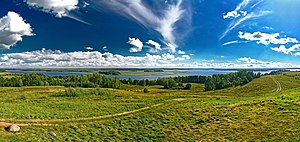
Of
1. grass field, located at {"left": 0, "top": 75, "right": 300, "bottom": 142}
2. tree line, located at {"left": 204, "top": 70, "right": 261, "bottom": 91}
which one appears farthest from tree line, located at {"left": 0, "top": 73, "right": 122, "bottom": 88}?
grass field, located at {"left": 0, "top": 75, "right": 300, "bottom": 142}

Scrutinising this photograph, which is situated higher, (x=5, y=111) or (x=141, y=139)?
(x=5, y=111)

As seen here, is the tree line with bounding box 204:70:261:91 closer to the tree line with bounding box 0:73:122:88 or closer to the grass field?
the tree line with bounding box 0:73:122:88

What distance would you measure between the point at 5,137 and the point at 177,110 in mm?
25719

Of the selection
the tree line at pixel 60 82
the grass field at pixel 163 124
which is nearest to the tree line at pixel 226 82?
the tree line at pixel 60 82

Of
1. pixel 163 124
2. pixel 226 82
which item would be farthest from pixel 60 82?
pixel 163 124

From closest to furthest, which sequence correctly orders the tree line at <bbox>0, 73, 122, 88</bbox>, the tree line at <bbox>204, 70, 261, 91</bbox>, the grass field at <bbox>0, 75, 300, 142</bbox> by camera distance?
the grass field at <bbox>0, 75, 300, 142</bbox> < the tree line at <bbox>0, 73, 122, 88</bbox> < the tree line at <bbox>204, 70, 261, 91</bbox>

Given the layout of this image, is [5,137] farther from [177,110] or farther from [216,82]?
[216,82]

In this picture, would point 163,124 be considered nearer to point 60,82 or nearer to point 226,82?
point 226,82

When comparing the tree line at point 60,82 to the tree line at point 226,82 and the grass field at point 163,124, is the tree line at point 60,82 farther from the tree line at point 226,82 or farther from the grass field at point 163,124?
the grass field at point 163,124

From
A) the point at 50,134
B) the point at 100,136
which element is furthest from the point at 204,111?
the point at 50,134

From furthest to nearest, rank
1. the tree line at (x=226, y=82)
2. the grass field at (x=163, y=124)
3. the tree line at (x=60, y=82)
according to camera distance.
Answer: the tree line at (x=226, y=82), the tree line at (x=60, y=82), the grass field at (x=163, y=124)

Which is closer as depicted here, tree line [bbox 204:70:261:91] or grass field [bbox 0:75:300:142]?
grass field [bbox 0:75:300:142]

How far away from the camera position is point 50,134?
86.1 feet

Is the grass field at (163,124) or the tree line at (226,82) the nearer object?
the grass field at (163,124)
